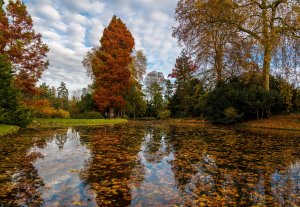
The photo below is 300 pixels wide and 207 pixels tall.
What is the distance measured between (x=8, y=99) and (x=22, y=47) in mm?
6416

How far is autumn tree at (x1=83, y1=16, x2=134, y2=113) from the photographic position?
3312 cm

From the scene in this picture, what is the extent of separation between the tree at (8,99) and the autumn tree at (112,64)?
15727 mm

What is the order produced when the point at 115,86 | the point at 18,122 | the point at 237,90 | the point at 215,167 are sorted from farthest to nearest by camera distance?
the point at 115,86, the point at 237,90, the point at 18,122, the point at 215,167

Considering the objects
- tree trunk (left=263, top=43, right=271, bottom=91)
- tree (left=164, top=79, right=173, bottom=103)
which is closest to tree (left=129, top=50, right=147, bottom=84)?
tree trunk (left=263, top=43, right=271, bottom=91)

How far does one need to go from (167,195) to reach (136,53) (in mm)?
39583

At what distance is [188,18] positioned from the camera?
2320cm

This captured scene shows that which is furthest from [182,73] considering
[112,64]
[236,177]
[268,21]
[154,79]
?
[236,177]

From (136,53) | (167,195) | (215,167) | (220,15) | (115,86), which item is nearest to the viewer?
(167,195)

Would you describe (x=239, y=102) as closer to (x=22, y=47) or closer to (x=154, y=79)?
(x=22, y=47)

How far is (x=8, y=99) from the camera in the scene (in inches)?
648

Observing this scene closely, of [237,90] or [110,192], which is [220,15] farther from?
[110,192]

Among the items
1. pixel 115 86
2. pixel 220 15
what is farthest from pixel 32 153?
pixel 115 86

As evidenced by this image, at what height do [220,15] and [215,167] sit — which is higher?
[220,15]

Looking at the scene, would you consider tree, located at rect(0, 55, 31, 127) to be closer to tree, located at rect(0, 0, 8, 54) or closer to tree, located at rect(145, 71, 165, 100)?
tree, located at rect(0, 0, 8, 54)
